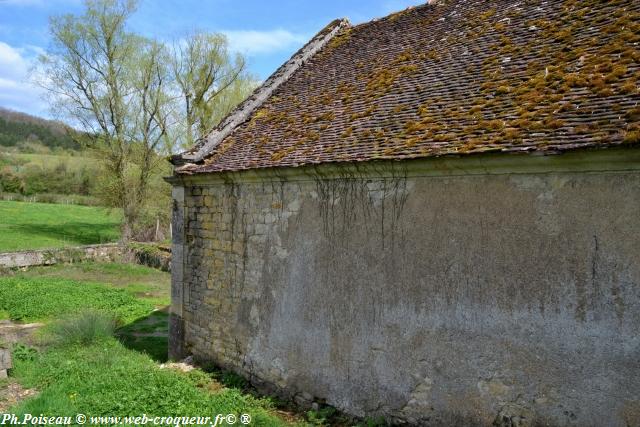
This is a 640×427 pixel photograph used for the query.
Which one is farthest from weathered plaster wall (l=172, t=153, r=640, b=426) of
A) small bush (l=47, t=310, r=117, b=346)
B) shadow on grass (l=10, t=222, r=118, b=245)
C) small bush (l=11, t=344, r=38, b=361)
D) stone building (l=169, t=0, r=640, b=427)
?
shadow on grass (l=10, t=222, r=118, b=245)

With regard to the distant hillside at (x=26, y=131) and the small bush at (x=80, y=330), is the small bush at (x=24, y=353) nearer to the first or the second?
the small bush at (x=80, y=330)

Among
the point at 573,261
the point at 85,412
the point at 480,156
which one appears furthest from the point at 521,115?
the point at 85,412

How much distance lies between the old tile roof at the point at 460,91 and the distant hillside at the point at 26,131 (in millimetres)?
61915

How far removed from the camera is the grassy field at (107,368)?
6.32 m

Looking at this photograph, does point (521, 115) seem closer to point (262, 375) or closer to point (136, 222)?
point (262, 375)

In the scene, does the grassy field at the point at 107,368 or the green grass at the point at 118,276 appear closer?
the grassy field at the point at 107,368

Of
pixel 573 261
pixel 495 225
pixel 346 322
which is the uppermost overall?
pixel 495 225

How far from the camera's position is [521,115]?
5.06m

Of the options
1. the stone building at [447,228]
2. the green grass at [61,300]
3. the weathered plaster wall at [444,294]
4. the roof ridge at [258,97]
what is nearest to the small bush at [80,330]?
the green grass at [61,300]

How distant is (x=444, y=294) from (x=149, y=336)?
25.6 ft

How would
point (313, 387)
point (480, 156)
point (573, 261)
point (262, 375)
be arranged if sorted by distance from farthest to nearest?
point (262, 375) → point (313, 387) → point (480, 156) → point (573, 261)

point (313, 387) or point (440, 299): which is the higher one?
point (440, 299)

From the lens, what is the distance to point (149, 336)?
1096 cm

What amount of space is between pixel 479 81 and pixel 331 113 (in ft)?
7.78
